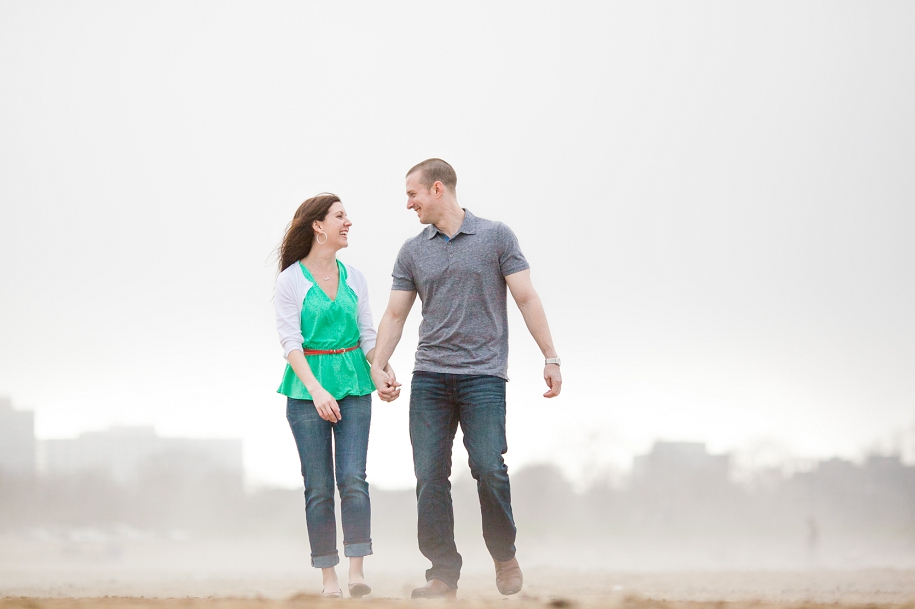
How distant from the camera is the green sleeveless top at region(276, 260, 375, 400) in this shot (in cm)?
427

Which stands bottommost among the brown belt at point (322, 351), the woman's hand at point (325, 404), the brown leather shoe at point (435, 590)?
the brown leather shoe at point (435, 590)

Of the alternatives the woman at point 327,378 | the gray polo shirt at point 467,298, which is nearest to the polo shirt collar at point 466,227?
the gray polo shirt at point 467,298

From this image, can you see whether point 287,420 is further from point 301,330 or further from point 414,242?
point 414,242

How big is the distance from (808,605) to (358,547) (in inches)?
76.1

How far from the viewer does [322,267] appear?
446 cm

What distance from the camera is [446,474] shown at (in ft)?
14.2

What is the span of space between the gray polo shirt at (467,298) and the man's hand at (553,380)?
202 millimetres

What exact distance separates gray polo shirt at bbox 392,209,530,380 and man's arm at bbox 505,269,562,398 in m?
0.05

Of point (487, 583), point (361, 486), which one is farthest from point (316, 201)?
point (487, 583)

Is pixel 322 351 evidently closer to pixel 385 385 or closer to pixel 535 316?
pixel 385 385

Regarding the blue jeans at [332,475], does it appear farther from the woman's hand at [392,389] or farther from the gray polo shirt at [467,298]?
the gray polo shirt at [467,298]

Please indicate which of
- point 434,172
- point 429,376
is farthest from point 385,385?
point 434,172

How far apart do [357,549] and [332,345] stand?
0.95m

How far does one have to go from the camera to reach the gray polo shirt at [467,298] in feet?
14.0
